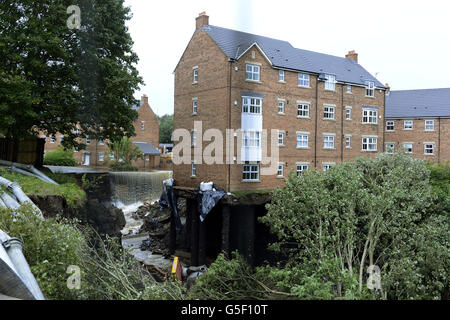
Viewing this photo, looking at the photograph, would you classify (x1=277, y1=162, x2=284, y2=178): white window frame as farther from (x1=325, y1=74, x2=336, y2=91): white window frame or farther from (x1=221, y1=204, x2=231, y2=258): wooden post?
(x1=325, y1=74, x2=336, y2=91): white window frame

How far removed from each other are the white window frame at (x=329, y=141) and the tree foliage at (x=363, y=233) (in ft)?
19.4

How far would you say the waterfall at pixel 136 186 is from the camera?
13.4 m

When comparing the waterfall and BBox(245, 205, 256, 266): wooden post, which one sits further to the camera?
the waterfall

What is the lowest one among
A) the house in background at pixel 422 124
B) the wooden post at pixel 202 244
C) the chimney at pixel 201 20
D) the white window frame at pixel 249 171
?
the wooden post at pixel 202 244

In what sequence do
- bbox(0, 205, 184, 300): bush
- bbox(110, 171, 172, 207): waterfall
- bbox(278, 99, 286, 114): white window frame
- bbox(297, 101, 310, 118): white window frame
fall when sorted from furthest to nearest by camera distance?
bbox(110, 171, 172, 207): waterfall < bbox(297, 101, 310, 118): white window frame < bbox(278, 99, 286, 114): white window frame < bbox(0, 205, 184, 300): bush

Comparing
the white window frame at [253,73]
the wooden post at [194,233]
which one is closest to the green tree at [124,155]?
the wooden post at [194,233]

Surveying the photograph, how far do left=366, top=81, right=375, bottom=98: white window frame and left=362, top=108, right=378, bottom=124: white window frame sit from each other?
1.99 ft

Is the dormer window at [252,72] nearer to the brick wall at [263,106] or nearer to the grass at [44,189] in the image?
the brick wall at [263,106]

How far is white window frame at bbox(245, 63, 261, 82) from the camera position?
10.2 metres

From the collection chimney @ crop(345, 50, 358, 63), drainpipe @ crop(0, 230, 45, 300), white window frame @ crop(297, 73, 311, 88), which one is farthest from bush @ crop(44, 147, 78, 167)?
chimney @ crop(345, 50, 358, 63)

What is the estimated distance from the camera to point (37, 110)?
8.58 meters

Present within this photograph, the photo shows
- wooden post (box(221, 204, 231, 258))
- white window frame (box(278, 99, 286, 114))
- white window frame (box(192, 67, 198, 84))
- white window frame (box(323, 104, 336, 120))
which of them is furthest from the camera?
white window frame (box(323, 104, 336, 120))
